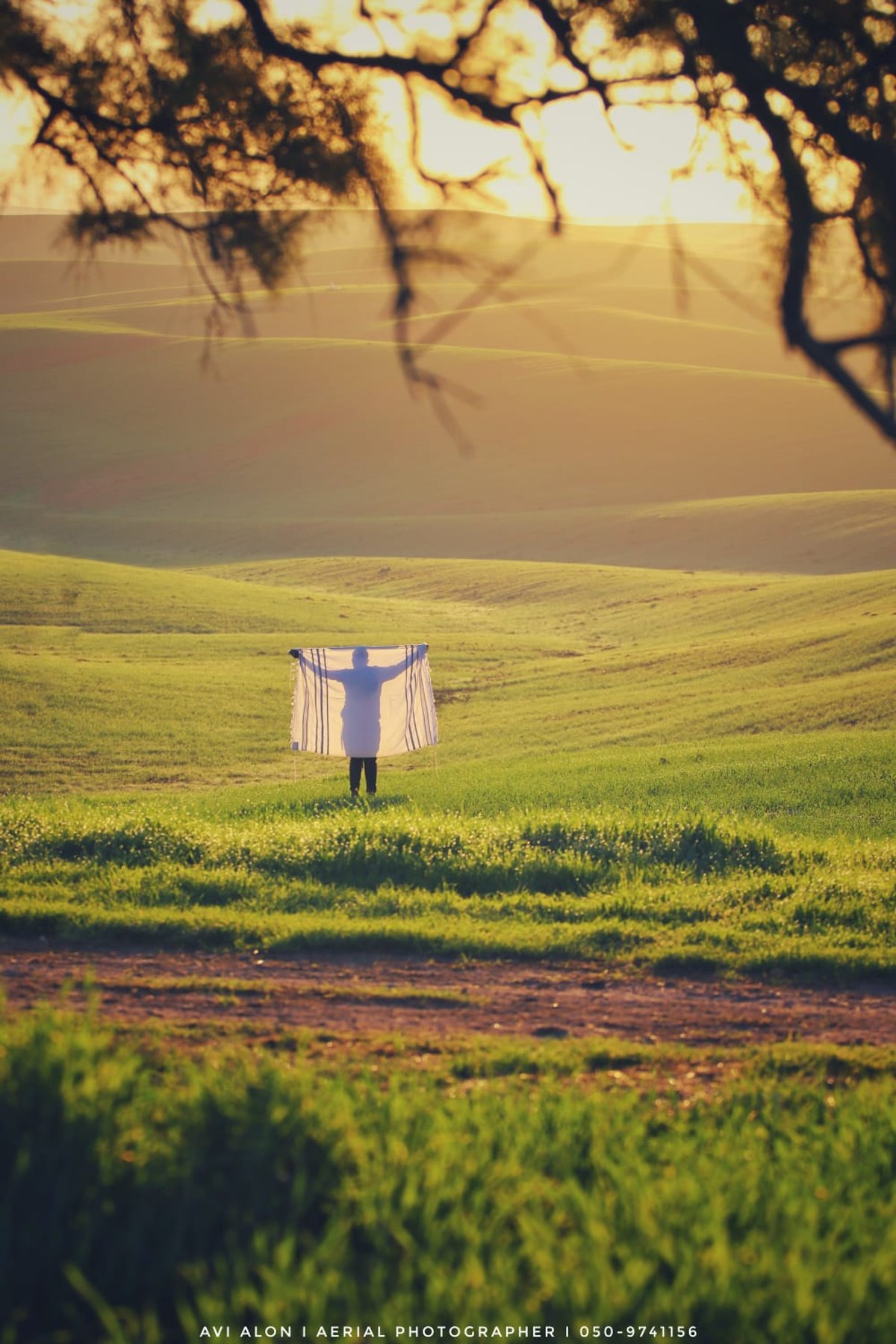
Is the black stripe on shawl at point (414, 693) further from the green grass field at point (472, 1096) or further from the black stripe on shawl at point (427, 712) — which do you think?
the green grass field at point (472, 1096)

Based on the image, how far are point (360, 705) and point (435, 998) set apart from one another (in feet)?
31.9

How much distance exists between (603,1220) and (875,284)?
4656 mm

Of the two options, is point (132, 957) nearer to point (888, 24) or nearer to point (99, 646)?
point (888, 24)

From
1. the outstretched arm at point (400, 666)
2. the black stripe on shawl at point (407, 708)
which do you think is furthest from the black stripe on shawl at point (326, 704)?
the black stripe on shawl at point (407, 708)

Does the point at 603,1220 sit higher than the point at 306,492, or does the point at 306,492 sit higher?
the point at 306,492

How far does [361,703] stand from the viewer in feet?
53.1

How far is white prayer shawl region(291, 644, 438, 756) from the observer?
16.2m

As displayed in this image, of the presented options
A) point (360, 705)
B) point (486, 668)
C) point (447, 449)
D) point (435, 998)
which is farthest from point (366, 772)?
point (447, 449)

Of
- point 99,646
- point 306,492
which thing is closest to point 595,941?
point 99,646

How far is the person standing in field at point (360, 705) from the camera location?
16125 mm

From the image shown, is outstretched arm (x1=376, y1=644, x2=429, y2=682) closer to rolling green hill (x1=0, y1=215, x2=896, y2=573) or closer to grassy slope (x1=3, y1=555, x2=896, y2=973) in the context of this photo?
grassy slope (x1=3, y1=555, x2=896, y2=973)

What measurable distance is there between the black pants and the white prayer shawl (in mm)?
233

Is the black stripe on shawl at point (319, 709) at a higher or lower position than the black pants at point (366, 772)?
higher

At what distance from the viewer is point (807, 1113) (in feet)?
16.4
